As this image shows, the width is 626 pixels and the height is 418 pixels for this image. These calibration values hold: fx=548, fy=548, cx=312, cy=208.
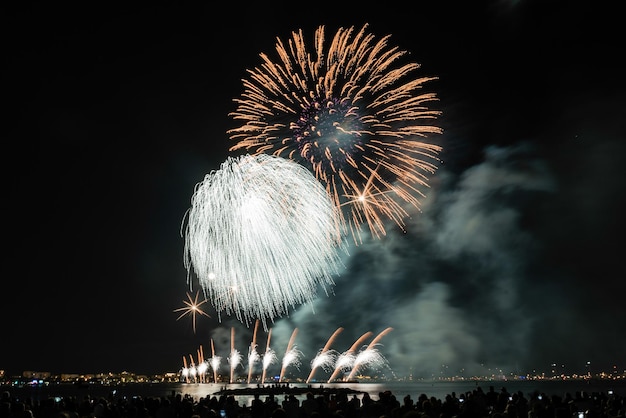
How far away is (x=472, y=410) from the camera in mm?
12305

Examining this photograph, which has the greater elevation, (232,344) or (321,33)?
(321,33)

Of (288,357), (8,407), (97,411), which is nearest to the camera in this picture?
(8,407)

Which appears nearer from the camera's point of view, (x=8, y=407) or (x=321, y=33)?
(x=8, y=407)

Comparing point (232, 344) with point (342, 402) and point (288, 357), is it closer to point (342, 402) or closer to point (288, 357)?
point (288, 357)

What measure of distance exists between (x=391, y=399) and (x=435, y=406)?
1.98 m

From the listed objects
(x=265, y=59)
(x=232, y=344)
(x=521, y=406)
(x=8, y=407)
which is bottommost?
(x=521, y=406)

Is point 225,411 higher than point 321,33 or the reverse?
the reverse

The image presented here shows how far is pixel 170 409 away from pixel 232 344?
59.8 meters

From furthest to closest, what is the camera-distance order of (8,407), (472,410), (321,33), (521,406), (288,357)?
(288,357), (321,33), (521,406), (8,407), (472,410)

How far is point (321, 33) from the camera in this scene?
1039 inches

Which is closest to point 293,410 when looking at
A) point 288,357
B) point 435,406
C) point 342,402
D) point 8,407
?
point 342,402

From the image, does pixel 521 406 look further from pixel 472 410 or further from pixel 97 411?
pixel 97 411

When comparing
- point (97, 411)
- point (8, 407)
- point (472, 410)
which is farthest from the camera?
point (97, 411)

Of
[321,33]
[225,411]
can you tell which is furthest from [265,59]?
[225,411]
